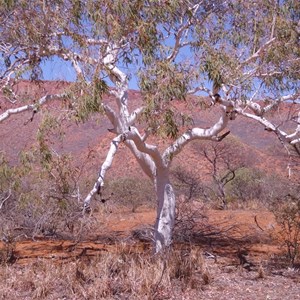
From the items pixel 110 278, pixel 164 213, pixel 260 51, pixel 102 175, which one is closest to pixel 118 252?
pixel 164 213

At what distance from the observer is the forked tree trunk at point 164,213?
357 inches

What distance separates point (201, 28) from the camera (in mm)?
9297

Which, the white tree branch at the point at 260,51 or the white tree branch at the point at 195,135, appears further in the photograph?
the white tree branch at the point at 260,51

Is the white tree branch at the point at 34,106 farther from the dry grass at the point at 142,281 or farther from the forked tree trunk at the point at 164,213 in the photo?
the dry grass at the point at 142,281

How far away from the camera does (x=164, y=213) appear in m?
9.27

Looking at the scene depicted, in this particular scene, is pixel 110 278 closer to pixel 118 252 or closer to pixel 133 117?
pixel 118 252

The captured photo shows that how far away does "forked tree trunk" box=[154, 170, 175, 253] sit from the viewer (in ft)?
29.8

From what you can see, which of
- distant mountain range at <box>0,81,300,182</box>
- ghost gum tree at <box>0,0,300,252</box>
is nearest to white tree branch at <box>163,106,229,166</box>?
ghost gum tree at <box>0,0,300,252</box>

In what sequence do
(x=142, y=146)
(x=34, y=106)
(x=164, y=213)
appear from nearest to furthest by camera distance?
1. (x=34, y=106)
2. (x=142, y=146)
3. (x=164, y=213)

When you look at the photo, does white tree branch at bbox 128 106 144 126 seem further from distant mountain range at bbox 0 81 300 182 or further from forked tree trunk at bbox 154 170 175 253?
distant mountain range at bbox 0 81 300 182

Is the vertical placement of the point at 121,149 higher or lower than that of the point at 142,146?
higher

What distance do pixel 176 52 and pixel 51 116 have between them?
6.97ft

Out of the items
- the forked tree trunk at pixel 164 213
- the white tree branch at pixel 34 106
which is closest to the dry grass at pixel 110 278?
the forked tree trunk at pixel 164 213

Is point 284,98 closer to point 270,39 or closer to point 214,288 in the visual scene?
point 270,39
